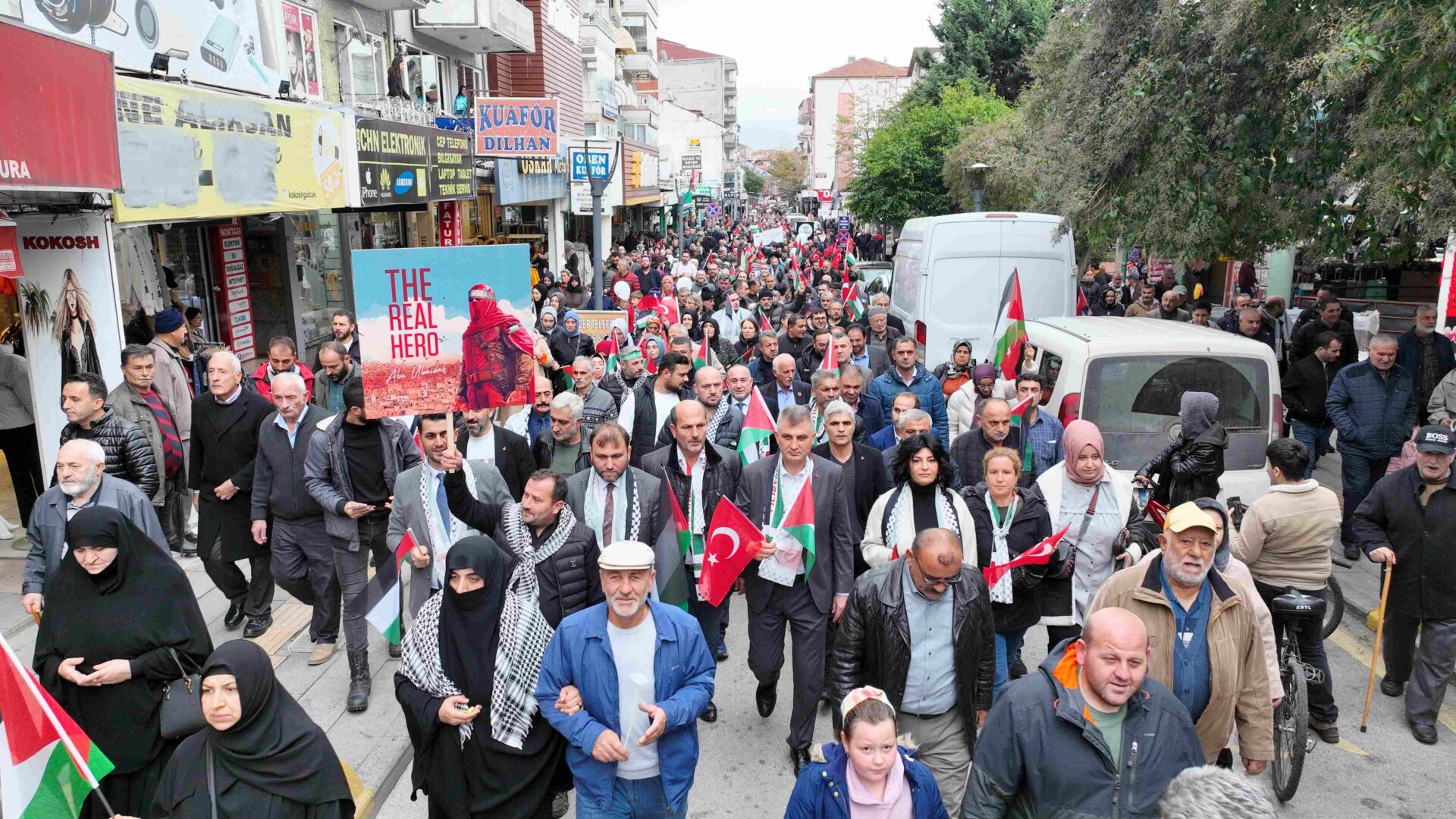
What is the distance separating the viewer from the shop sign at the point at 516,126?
1886cm

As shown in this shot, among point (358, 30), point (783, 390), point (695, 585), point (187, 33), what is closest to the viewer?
point (695, 585)

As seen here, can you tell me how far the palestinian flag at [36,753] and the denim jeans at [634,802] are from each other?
67.8 inches

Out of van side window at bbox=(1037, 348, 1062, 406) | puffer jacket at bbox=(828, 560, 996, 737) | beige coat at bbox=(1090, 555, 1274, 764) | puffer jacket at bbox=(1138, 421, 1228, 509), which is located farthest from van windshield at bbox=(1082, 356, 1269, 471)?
puffer jacket at bbox=(828, 560, 996, 737)

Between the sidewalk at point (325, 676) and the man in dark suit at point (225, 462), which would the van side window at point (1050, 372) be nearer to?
the sidewalk at point (325, 676)

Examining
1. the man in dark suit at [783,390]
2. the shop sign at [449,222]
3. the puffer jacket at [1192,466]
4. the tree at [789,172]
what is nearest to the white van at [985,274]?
the man in dark suit at [783,390]

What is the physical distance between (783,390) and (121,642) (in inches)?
220

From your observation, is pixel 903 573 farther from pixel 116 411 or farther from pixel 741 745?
pixel 116 411

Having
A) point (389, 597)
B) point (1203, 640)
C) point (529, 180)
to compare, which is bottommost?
point (389, 597)

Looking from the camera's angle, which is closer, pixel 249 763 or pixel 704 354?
pixel 249 763

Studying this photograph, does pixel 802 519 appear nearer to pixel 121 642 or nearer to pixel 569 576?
pixel 569 576

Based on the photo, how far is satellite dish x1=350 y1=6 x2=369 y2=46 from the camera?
17266 mm

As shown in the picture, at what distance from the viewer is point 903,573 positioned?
14.3 feet

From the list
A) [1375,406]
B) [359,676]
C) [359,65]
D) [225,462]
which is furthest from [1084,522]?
[359,65]

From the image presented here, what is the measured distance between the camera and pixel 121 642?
4168mm
